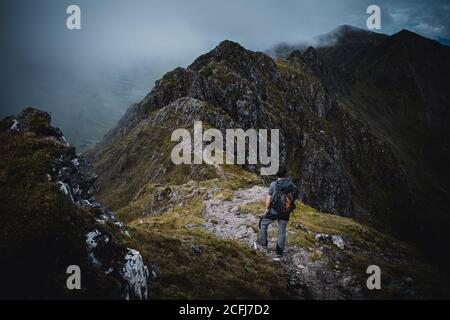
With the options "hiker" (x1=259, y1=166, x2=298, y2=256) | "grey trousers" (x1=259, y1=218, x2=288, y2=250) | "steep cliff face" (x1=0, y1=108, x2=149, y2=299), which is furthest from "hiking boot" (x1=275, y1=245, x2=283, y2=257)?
"steep cliff face" (x1=0, y1=108, x2=149, y2=299)

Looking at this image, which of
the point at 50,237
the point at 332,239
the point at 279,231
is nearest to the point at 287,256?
the point at 279,231

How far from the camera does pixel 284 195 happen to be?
17219 millimetres

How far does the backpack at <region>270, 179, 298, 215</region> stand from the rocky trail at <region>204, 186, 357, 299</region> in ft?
10.1

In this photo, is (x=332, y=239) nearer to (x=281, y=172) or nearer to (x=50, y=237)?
(x=281, y=172)

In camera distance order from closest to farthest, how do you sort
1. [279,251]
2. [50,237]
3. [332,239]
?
[50,237]
[279,251]
[332,239]

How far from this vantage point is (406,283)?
54.6ft

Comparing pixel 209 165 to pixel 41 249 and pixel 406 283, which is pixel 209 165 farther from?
pixel 41 249

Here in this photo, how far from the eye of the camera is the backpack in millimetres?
17141

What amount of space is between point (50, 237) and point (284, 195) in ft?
34.8

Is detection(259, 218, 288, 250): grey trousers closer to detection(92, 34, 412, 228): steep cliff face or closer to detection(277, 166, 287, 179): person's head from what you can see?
detection(277, 166, 287, 179): person's head

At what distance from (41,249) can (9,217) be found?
5.05ft

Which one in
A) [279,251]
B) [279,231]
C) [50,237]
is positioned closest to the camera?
[50,237]

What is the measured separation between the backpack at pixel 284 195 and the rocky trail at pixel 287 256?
307 cm
